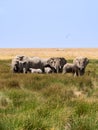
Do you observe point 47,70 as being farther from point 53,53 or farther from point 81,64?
point 53,53

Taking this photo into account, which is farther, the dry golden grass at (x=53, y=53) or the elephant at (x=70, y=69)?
the dry golden grass at (x=53, y=53)

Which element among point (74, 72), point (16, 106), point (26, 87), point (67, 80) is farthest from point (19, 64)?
point (16, 106)

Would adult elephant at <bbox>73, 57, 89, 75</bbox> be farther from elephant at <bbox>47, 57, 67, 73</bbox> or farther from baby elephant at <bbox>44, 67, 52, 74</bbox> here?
elephant at <bbox>47, 57, 67, 73</bbox>

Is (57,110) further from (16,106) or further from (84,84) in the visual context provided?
(84,84)

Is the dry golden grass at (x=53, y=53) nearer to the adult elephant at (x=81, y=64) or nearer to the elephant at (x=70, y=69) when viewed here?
the adult elephant at (x=81, y=64)

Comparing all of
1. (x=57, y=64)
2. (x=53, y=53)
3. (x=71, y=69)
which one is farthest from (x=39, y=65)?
(x=53, y=53)

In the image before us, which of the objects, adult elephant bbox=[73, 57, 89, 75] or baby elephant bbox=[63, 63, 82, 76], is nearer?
baby elephant bbox=[63, 63, 82, 76]

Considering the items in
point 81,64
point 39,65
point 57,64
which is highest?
point 81,64

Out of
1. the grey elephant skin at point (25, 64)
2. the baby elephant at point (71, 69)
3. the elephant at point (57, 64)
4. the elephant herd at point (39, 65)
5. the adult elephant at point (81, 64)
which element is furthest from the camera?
the elephant at point (57, 64)

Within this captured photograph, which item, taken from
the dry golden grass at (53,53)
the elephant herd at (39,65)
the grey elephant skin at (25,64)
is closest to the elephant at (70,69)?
the elephant herd at (39,65)

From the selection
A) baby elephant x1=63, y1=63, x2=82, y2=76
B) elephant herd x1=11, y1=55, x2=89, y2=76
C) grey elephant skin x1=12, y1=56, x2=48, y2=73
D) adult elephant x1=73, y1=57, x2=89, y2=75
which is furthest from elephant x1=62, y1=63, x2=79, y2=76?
grey elephant skin x1=12, y1=56, x2=48, y2=73

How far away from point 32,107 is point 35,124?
2.22 meters

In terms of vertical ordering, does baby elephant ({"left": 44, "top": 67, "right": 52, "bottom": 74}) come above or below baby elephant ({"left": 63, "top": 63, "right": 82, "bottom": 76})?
below

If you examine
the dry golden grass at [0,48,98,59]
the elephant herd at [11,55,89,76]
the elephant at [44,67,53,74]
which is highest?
the elephant herd at [11,55,89,76]
